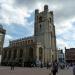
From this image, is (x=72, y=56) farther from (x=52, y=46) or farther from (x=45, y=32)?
(x=45, y=32)

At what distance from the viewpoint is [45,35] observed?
9881cm

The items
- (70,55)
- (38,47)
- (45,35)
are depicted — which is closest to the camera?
(38,47)

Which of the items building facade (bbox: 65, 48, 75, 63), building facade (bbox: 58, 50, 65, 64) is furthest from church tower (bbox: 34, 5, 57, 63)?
building facade (bbox: 65, 48, 75, 63)

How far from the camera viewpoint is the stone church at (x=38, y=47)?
9250cm

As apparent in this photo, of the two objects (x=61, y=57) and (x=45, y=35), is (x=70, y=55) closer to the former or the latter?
(x=61, y=57)

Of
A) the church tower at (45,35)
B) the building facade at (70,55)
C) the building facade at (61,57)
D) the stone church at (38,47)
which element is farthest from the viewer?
the building facade at (61,57)

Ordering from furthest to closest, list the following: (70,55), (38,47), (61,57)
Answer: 1. (61,57)
2. (70,55)
3. (38,47)

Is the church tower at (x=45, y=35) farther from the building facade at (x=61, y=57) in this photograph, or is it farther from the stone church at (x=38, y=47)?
the building facade at (x=61, y=57)

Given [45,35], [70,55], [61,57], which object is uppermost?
[45,35]

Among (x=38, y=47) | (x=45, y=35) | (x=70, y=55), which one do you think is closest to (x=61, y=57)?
(x=70, y=55)

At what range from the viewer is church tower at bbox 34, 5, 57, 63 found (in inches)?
3738

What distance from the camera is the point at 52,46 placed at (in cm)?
10488

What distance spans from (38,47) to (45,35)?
32.7 ft

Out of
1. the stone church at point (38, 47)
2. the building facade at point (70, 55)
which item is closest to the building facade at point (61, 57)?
the building facade at point (70, 55)
